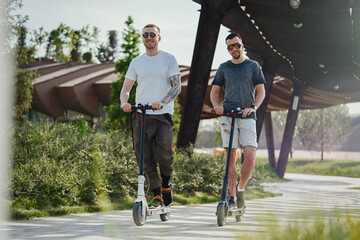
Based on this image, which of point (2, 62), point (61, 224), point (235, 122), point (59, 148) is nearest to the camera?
point (61, 224)

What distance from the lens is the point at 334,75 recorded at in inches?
870

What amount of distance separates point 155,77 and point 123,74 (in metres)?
18.0

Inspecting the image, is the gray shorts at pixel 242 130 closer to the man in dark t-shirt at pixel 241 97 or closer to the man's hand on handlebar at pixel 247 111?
the man in dark t-shirt at pixel 241 97

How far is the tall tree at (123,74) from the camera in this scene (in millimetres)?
22891

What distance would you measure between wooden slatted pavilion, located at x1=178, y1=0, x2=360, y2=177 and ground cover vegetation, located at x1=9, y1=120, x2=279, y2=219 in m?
1.34

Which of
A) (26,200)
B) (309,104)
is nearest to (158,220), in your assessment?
(26,200)

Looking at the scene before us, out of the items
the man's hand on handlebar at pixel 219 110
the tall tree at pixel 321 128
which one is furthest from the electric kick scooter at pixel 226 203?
the tall tree at pixel 321 128

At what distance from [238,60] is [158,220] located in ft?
6.86

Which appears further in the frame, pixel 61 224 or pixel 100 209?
pixel 100 209

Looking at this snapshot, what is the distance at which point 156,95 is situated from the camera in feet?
18.6

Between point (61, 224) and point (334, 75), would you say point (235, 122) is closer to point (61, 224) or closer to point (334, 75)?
point (61, 224)

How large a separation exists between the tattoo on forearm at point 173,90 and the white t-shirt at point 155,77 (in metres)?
0.05

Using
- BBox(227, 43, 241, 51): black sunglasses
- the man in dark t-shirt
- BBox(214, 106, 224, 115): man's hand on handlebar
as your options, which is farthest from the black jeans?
BBox(227, 43, 241, 51): black sunglasses

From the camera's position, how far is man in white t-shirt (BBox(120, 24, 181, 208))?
5.68 m
